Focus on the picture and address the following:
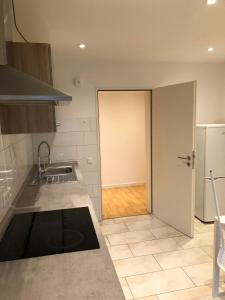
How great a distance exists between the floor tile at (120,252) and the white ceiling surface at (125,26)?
2382 millimetres

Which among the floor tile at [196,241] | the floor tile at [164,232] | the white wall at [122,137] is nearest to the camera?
the floor tile at [196,241]

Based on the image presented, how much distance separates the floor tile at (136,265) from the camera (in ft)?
7.70

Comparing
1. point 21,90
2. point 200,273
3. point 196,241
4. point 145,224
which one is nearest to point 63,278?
point 21,90

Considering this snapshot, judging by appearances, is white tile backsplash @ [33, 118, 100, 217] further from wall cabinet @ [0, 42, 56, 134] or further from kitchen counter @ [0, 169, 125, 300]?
kitchen counter @ [0, 169, 125, 300]

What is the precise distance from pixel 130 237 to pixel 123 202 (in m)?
1.33

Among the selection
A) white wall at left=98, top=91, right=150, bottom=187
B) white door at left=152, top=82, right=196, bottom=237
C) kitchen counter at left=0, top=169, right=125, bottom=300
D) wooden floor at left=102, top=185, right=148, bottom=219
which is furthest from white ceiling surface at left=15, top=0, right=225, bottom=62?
wooden floor at left=102, top=185, right=148, bottom=219

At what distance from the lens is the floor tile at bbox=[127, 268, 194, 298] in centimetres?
208

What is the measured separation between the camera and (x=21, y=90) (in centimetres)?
84

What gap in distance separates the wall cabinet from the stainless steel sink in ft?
2.32

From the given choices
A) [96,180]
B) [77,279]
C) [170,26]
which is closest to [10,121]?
[77,279]

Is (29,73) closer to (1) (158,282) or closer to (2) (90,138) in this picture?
(2) (90,138)

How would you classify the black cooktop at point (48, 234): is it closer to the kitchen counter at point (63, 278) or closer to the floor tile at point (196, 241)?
the kitchen counter at point (63, 278)

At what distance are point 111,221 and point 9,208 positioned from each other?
2.23 metres

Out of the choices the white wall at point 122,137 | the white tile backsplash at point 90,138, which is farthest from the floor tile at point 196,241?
the white wall at point 122,137
